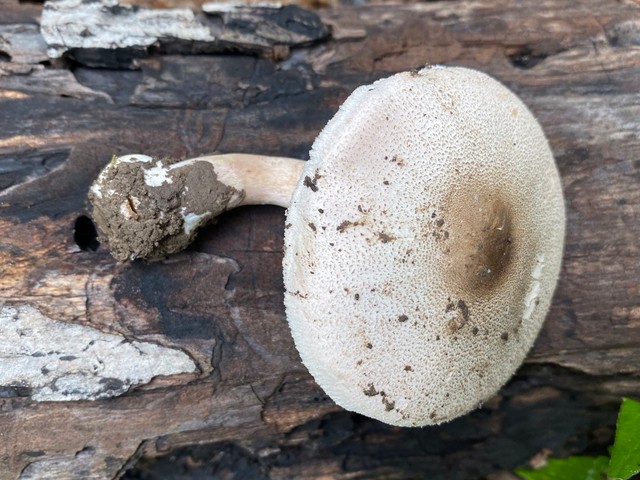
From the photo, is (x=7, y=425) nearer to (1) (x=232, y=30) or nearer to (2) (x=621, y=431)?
(1) (x=232, y=30)

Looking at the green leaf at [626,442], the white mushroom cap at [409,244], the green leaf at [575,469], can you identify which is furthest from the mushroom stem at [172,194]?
the green leaf at [575,469]

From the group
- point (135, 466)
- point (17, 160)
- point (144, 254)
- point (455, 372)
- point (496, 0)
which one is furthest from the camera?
point (496, 0)

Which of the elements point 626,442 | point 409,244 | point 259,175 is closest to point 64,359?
point 259,175

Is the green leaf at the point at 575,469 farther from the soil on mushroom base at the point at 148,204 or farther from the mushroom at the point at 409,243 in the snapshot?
the soil on mushroom base at the point at 148,204

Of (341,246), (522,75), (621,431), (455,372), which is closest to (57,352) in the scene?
(341,246)

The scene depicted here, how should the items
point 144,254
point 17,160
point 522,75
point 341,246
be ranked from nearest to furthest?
point 341,246 → point 144,254 → point 17,160 → point 522,75

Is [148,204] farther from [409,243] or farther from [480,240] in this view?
[480,240]
